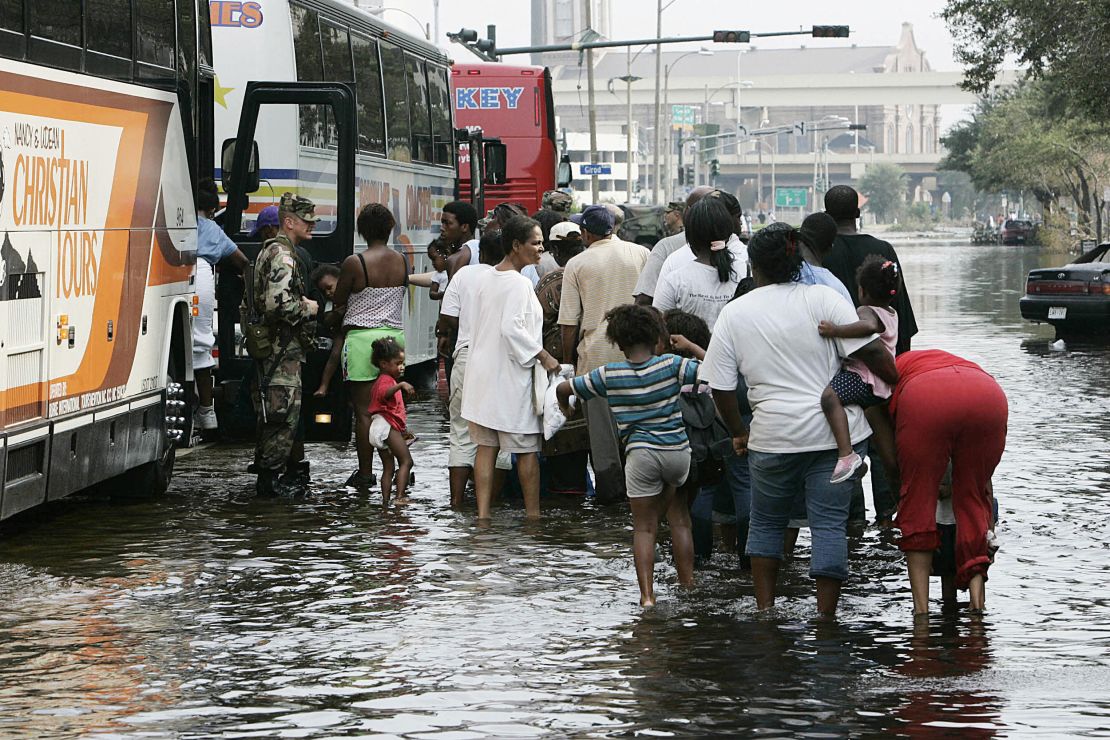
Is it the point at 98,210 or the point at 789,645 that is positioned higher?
the point at 98,210

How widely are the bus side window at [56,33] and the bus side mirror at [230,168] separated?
14.2 feet

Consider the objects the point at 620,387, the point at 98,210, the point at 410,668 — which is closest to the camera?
the point at 410,668

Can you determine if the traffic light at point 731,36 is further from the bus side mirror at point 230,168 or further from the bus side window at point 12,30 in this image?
the bus side window at point 12,30

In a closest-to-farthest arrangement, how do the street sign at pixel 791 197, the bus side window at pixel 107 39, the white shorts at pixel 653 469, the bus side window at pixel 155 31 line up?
the white shorts at pixel 653 469, the bus side window at pixel 107 39, the bus side window at pixel 155 31, the street sign at pixel 791 197

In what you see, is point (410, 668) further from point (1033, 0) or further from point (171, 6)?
point (1033, 0)

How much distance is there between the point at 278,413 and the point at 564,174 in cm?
2076

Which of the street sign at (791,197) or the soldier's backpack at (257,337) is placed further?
the street sign at (791,197)

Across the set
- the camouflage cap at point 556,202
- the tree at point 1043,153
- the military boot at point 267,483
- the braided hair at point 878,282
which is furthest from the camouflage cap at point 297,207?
the tree at point 1043,153

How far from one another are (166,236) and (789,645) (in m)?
5.90

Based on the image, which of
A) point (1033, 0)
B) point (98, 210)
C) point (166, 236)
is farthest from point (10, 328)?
point (1033, 0)

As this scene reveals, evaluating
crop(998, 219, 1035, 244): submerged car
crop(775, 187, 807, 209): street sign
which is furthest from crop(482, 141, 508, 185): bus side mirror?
crop(775, 187, 807, 209): street sign

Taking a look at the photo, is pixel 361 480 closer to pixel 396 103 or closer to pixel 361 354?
pixel 361 354

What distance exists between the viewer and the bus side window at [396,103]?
62.6 feet

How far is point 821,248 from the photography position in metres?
9.28
